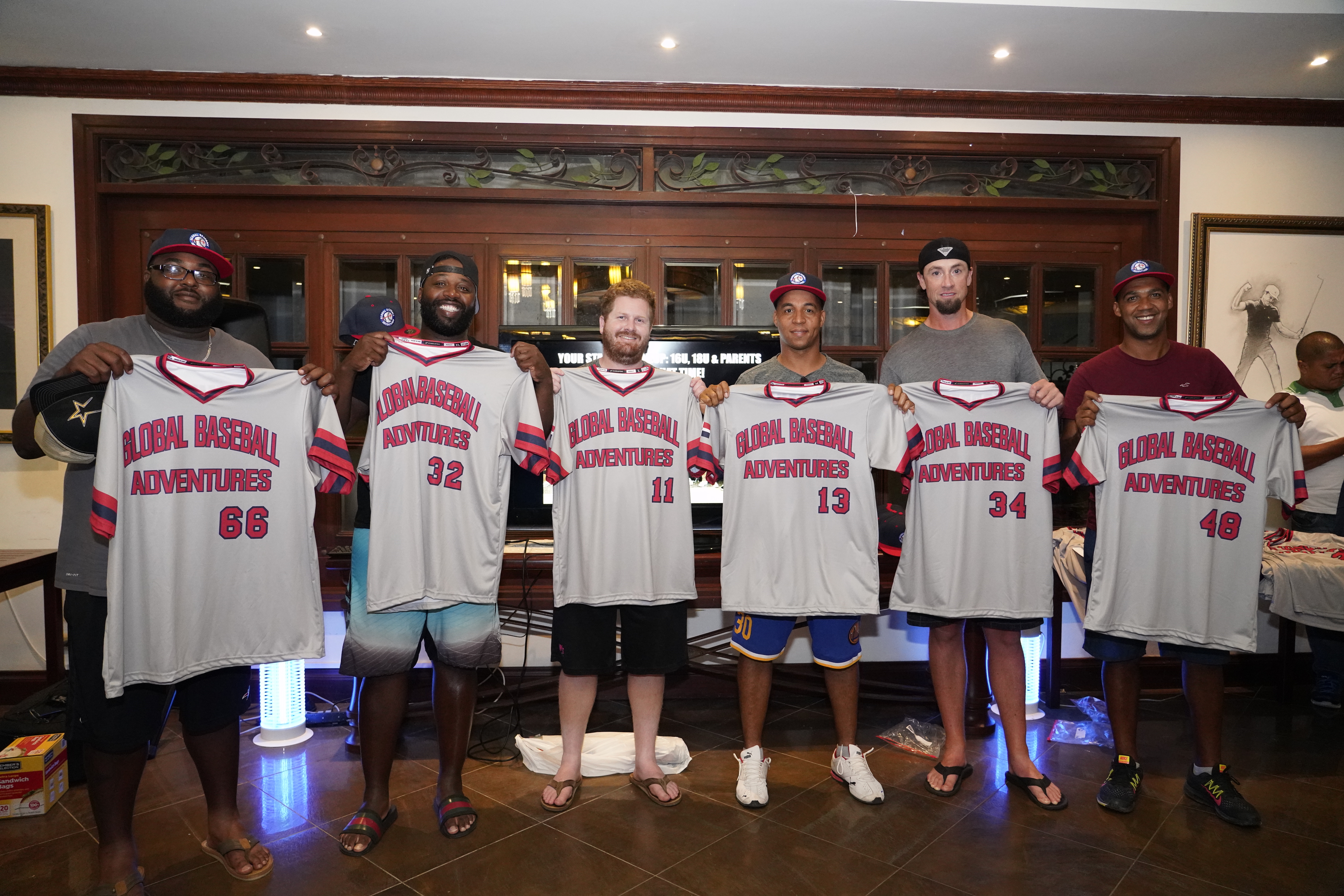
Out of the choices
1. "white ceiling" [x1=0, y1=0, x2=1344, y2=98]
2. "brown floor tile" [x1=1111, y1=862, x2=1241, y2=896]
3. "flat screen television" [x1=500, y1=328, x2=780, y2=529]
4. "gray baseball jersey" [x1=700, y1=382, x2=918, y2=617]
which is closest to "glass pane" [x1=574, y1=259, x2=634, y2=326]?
"flat screen television" [x1=500, y1=328, x2=780, y2=529]

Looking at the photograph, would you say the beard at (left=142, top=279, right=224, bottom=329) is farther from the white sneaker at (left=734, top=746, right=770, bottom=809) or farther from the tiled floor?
the white sneaker at (left=734, top=746, right=770, bottom=809)

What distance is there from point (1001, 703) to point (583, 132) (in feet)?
10.9

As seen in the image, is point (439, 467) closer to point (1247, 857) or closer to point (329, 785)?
point (329, 785)

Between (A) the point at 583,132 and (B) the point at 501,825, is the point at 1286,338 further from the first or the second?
(B) the point at 501,825

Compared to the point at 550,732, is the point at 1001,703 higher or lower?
higher

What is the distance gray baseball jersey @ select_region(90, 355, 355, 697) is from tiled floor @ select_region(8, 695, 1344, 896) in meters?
0.74

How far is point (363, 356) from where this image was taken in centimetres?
238

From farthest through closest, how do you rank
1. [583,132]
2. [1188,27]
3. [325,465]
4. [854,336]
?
[854,336]
[583,132]
[1188,27]
[325,465]

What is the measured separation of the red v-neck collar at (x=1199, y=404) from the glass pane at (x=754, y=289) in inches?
80.6

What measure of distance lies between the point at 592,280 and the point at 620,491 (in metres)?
1.93

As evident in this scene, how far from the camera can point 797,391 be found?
→ 2662 millimetres

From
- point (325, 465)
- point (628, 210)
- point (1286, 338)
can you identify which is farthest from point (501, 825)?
point (1286, 338)

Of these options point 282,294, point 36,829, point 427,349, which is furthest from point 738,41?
point 36,829

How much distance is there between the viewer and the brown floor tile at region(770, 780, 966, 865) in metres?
2.41
